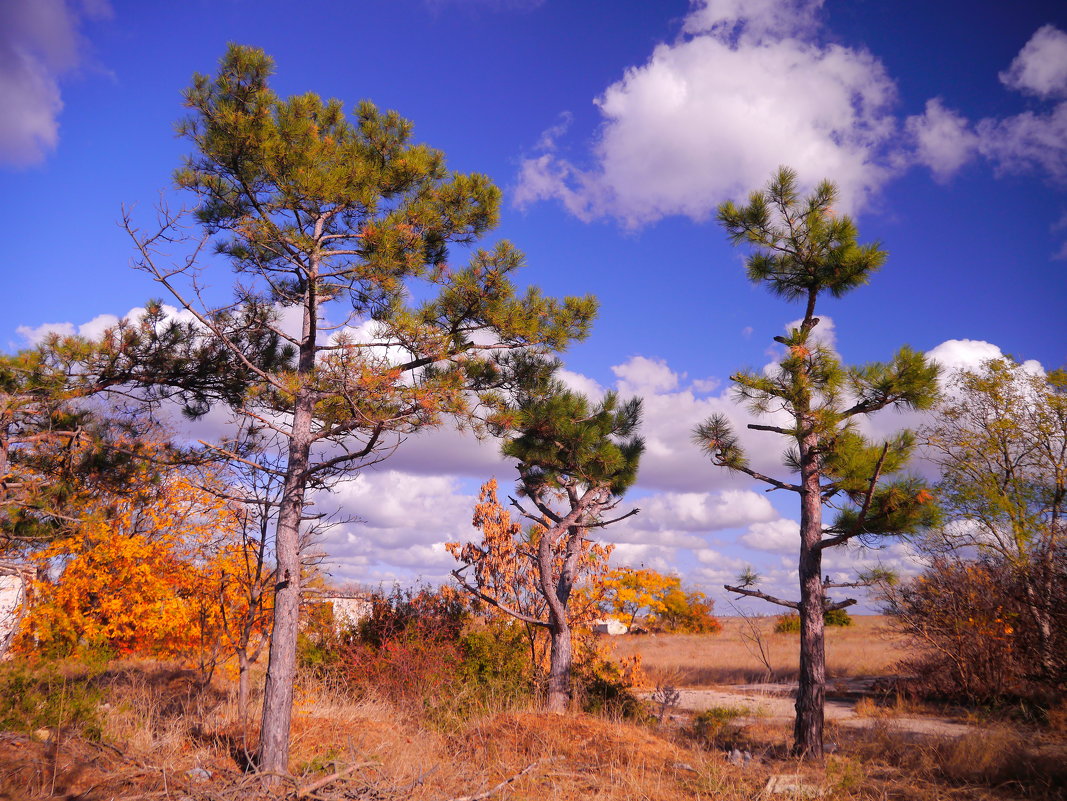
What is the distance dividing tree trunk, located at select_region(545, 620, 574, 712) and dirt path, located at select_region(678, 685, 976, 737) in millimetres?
3191

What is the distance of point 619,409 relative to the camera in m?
11.5

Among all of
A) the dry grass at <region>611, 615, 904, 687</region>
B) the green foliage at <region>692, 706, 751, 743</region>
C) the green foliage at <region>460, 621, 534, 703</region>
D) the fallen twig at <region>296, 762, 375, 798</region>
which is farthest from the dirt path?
the fallen twig at <region>296, 762, 375, 798</region>

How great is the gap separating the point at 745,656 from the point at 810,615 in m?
15.8

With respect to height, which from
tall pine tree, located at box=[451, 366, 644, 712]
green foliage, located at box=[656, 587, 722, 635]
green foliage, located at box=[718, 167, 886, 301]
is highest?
green foliage, located at box=[718, 167, 886, 301]

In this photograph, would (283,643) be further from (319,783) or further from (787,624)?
(787,624)

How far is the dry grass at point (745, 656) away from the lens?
16266mm

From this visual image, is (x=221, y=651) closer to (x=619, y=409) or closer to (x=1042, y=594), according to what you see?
(x=619, y=409)

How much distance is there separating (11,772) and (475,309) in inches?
235

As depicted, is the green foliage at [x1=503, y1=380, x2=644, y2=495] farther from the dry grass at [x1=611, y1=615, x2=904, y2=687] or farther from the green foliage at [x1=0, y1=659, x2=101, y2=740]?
the green foliage at [x1=0, y1=659, x2=101, y2=740]

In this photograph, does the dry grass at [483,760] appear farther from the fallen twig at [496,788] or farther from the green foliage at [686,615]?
the green foliage at [686,615]

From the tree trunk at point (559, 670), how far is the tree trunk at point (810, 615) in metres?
3.13

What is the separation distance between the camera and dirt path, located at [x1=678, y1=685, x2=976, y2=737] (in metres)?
9.10

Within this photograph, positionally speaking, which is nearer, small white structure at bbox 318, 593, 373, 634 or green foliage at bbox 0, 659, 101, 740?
green foliage at bbox 0, 659, 101, 740

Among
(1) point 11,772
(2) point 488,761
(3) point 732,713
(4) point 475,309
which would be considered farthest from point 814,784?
(1) point 11,772
